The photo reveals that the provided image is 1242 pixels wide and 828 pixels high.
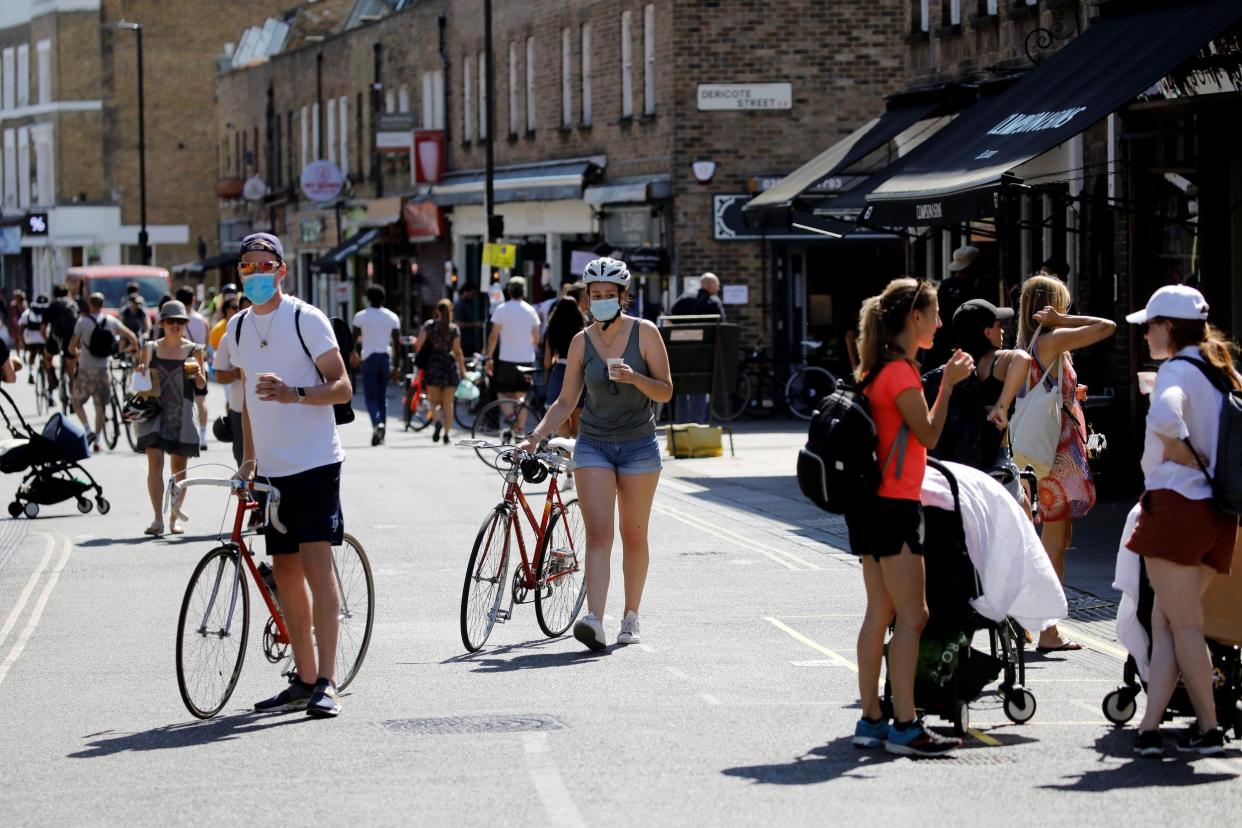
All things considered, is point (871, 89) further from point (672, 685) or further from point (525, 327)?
point (672, 685)

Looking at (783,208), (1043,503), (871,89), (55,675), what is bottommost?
(55,675)

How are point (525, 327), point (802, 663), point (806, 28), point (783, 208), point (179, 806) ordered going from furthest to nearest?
1. point (806, 28)
2. point (525, 327)
3. point (783, 208)
4. point (802, 663)
5. point (179, 806)

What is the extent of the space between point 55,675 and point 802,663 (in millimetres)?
3562

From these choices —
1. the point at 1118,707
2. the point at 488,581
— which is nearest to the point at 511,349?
the point at 488,581

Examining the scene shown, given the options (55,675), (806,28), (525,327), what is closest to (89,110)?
(806,28)

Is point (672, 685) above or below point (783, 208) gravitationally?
below

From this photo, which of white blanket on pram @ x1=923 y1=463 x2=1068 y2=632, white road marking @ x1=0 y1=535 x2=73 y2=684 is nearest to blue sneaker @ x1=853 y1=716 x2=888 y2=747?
white blanket on pram @ x1=923 y1=463 x2=1068 y2=632

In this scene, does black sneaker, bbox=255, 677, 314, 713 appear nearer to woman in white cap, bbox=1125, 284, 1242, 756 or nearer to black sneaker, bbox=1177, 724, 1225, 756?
woman in white cap, bbox=1125, 284, 1242, 756

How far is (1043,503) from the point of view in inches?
434

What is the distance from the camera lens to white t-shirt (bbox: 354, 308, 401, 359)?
27.6 metres

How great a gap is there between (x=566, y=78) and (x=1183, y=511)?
32276 millimetres

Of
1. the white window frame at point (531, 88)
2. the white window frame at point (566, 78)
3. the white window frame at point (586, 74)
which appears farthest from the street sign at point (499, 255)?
the white window frame at point (531, 88)

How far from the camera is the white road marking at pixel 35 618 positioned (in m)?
11.1

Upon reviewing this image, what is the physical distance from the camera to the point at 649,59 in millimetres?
35219
